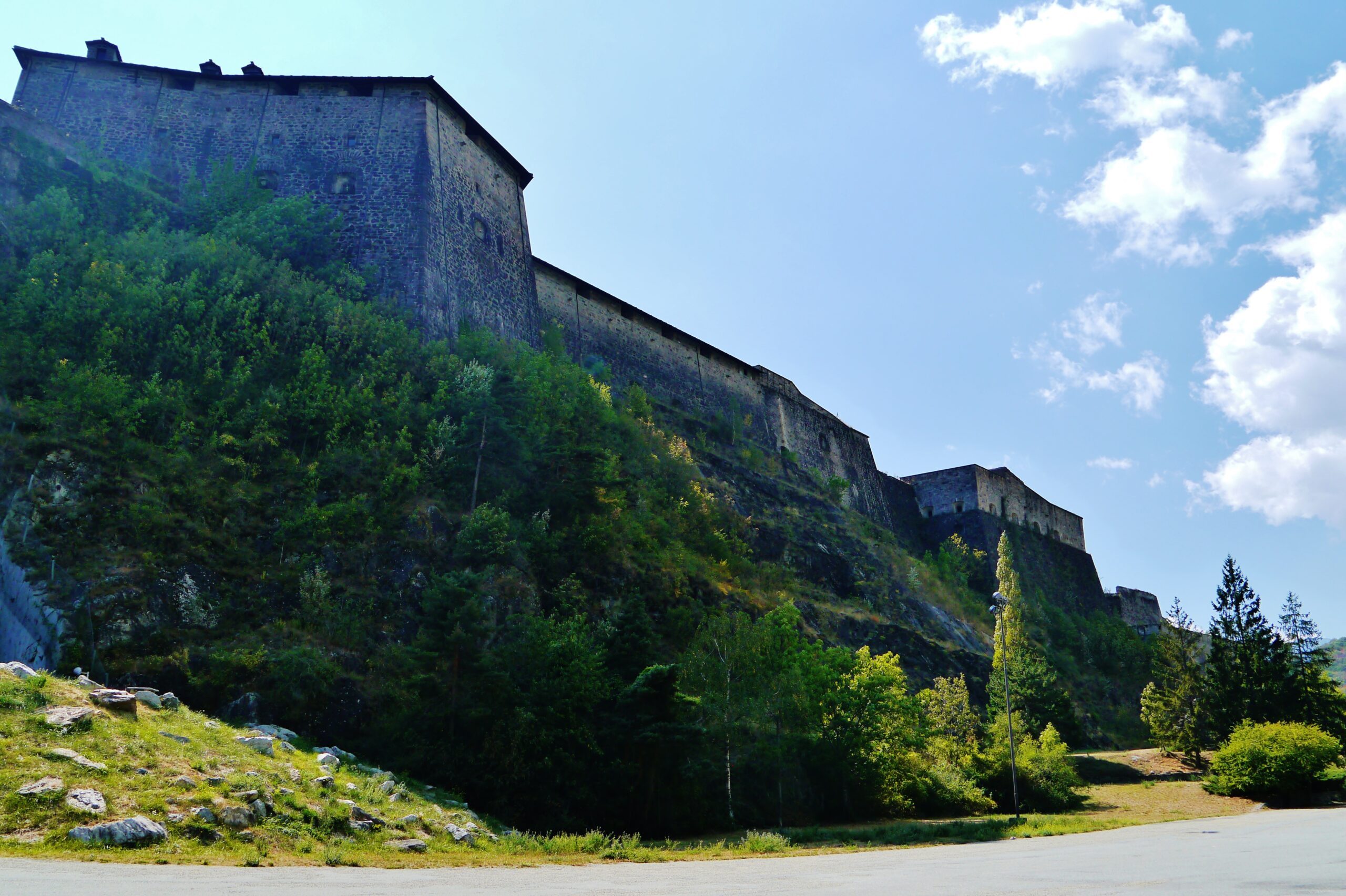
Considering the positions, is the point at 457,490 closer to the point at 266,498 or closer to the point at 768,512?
the point at 266,498

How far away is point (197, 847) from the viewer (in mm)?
10492

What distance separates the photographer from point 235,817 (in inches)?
450

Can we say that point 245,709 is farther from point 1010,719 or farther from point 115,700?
point 1010,719

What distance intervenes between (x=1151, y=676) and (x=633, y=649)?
150 feet

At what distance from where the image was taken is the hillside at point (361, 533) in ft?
59.0

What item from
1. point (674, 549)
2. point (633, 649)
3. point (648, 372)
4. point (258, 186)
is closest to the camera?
point (633, 649)

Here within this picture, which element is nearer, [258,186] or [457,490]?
[457,490]

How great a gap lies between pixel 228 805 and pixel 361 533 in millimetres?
10848

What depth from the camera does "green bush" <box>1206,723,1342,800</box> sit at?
27.7 m

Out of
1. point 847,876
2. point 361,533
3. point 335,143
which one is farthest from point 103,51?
point 847,876

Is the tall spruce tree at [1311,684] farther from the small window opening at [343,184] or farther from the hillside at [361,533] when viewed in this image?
the small window opening at [343,184]

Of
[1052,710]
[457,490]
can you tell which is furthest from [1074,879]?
[1052,710]

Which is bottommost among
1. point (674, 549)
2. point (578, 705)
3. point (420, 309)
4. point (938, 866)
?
point (938, 866)

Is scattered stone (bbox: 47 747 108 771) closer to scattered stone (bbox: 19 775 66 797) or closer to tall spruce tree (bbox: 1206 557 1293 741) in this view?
scattered stone (bbox: 19 775 66 797)
